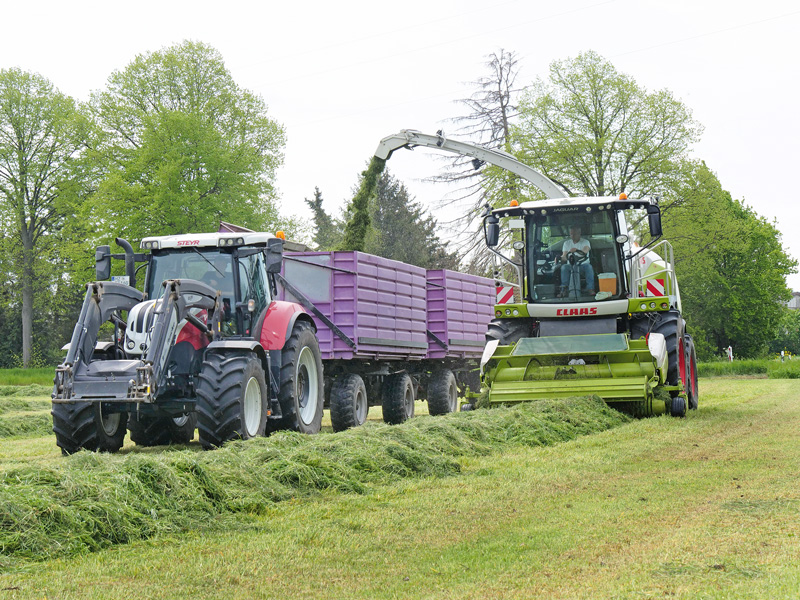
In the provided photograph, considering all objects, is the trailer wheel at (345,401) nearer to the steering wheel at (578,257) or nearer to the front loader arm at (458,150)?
the steering wheel at (578,257)

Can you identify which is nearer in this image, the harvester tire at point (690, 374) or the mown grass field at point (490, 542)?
the mown grass field at point (490, 542)

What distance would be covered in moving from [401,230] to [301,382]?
4310 cm

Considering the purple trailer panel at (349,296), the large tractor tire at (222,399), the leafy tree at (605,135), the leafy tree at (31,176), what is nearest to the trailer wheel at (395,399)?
the purple trailer panel at (349,296)

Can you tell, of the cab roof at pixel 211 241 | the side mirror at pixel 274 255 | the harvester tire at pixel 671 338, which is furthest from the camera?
the harvester tire at pixel 671 338

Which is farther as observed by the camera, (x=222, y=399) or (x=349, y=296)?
(x=349, y=296)

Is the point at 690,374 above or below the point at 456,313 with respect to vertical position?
below

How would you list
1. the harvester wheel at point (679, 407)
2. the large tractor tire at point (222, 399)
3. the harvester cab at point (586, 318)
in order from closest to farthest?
the large tractor tire at point (222, 399) < the harvester cab at point (586, 318) < the harvester wheel at point (679, 407)

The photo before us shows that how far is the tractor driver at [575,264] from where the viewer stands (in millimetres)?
13781

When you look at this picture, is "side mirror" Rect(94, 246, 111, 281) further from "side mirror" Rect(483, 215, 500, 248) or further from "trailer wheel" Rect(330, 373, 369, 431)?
"side mirror" Rect(483, 215, 500, 248)

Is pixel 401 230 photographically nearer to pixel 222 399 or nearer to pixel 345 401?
pixel 345 401

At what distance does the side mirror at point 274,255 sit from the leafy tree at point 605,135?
26.5 metres

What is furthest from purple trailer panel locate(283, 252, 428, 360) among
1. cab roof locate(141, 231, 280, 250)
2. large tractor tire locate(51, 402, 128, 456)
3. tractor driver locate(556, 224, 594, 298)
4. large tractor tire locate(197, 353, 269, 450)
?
large tractor tire locate(51, 402, 128, 456)

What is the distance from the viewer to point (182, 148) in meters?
32.2

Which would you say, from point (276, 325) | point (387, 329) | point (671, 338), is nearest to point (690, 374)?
point (671, 338)
